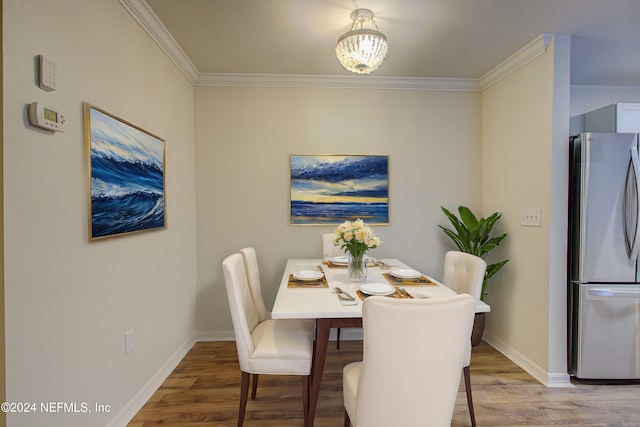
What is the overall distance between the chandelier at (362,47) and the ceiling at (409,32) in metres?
0.19

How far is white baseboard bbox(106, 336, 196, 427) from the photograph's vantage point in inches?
68.4

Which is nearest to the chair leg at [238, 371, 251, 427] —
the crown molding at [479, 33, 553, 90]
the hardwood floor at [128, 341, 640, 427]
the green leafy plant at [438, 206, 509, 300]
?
the hardwood floor at [128, 341, 640, 427]

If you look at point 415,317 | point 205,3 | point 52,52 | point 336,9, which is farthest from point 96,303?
point 336,9

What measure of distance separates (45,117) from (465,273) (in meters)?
2.38

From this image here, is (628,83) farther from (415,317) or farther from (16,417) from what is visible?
(16,417)

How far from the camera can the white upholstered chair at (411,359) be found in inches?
43.8

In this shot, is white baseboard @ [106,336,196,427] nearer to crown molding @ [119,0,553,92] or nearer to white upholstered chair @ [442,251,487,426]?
white upholstered chair @ [442,251,487,426]

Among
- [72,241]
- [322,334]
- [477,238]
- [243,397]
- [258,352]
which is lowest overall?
[243,397]

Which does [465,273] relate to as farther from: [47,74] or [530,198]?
[47,74]

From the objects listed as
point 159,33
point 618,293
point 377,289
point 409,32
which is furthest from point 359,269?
point 159,33

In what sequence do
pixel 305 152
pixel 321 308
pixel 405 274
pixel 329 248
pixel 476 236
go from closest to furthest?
pixel 321 308, pixel 405 274, pixel 476 236, pixel 329 248, pixel 305 152

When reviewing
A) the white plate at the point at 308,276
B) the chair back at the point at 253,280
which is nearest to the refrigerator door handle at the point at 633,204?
the white plate at the point at 308,276

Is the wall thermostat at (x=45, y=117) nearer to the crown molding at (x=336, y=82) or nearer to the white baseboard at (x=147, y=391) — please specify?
the white baseboard at (x=147, y=391)

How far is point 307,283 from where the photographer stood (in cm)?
197
